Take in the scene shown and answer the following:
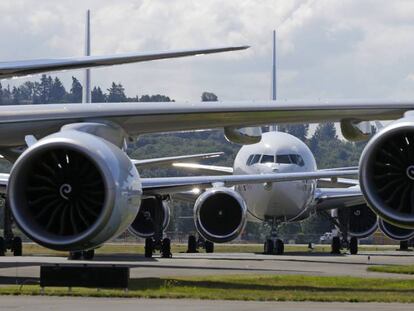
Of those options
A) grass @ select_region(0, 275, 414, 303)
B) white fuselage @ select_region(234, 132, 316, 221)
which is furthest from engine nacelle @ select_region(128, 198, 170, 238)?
grass @ select_region(0, 275, 414, 303)

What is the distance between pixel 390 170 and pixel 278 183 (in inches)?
1046

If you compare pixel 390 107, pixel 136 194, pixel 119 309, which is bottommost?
pixel 119 309

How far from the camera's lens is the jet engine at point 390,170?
19.8 meters

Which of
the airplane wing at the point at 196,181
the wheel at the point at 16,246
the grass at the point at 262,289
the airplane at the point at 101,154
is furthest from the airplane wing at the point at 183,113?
the wheel at the point at 16,246

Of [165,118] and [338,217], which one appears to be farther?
[338,217]

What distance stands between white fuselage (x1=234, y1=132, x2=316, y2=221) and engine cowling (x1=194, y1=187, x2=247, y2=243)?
13.2 ft

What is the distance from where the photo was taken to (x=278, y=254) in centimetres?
4612

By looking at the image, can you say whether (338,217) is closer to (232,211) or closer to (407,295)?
(232,211)

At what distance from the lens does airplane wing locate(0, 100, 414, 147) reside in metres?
20.5

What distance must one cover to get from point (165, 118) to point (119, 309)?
13.7 feet

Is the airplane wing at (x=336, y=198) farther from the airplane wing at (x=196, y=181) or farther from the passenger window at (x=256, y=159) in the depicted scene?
the airplane wing at (x=196, y=181)

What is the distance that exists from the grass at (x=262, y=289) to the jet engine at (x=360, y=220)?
26083 millimetres

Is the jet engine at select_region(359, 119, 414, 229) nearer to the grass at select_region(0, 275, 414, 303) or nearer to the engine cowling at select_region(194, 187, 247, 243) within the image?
the grass at select_region(0, 275, 414, 303)

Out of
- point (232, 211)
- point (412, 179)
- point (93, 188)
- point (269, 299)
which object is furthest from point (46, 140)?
point (232, 211)
